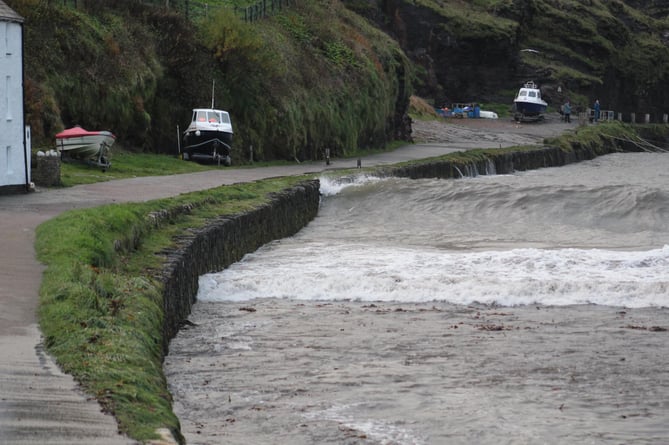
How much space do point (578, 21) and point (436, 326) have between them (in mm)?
95912

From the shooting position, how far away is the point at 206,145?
40.0 m

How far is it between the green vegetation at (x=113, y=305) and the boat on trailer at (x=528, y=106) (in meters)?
68.9

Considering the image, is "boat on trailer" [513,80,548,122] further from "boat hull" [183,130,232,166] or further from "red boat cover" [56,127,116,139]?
"red boat cover" [56,127,116,139]

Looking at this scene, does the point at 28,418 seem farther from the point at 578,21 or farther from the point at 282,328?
the point at 578,21

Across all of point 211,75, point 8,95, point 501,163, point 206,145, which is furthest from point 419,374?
point 501,163

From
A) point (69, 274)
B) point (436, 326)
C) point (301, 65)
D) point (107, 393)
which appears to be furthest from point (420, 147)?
point (107, 393)

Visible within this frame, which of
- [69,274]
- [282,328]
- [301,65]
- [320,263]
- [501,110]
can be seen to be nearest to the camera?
[69,274]

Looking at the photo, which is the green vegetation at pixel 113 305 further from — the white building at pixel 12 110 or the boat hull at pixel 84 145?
the boat hull at pixel 84 145

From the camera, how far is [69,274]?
14.7 m

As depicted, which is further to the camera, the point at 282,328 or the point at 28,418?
the point at 282,328

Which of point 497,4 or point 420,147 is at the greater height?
point 497,4

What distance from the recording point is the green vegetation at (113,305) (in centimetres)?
1073

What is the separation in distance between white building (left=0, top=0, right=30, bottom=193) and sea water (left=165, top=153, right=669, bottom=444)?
17.5 ft

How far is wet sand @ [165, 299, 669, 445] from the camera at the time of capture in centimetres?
1240
